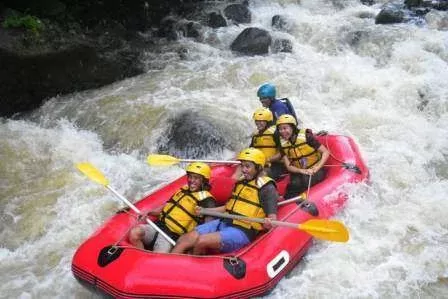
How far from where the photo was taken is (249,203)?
4.61 metres

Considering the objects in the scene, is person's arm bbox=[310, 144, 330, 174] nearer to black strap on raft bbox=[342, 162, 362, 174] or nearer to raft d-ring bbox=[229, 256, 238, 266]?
black strap on raft bbox=[342, 162, 362, 174]

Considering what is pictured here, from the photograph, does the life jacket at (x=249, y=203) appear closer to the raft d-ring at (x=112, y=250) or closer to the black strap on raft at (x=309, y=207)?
the black strap on raft at (x=309, y=207)

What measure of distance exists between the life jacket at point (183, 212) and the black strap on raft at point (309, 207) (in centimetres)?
91

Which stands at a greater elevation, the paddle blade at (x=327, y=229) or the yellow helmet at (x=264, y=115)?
the yellow helmet at (x=264, y=115)

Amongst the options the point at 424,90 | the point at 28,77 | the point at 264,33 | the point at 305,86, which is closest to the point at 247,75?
the point at 305,86

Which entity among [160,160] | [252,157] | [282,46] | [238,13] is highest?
[252,157]

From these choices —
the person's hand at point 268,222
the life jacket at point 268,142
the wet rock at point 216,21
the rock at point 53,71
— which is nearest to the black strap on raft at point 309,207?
the person's hand at point 268,222

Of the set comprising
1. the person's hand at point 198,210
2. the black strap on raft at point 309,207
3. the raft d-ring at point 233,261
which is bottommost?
the black strap on raft at point 309,207

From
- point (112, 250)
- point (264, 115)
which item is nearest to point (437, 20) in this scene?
point (264, 115)

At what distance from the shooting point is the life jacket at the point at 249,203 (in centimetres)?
460

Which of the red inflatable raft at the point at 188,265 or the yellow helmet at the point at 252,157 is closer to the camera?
the red inflatable raft at the point at 188,265

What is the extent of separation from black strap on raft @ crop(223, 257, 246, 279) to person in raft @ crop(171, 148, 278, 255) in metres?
0.27

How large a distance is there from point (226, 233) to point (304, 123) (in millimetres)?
3609

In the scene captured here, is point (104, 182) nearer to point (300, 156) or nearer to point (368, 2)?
point (300, 156)
